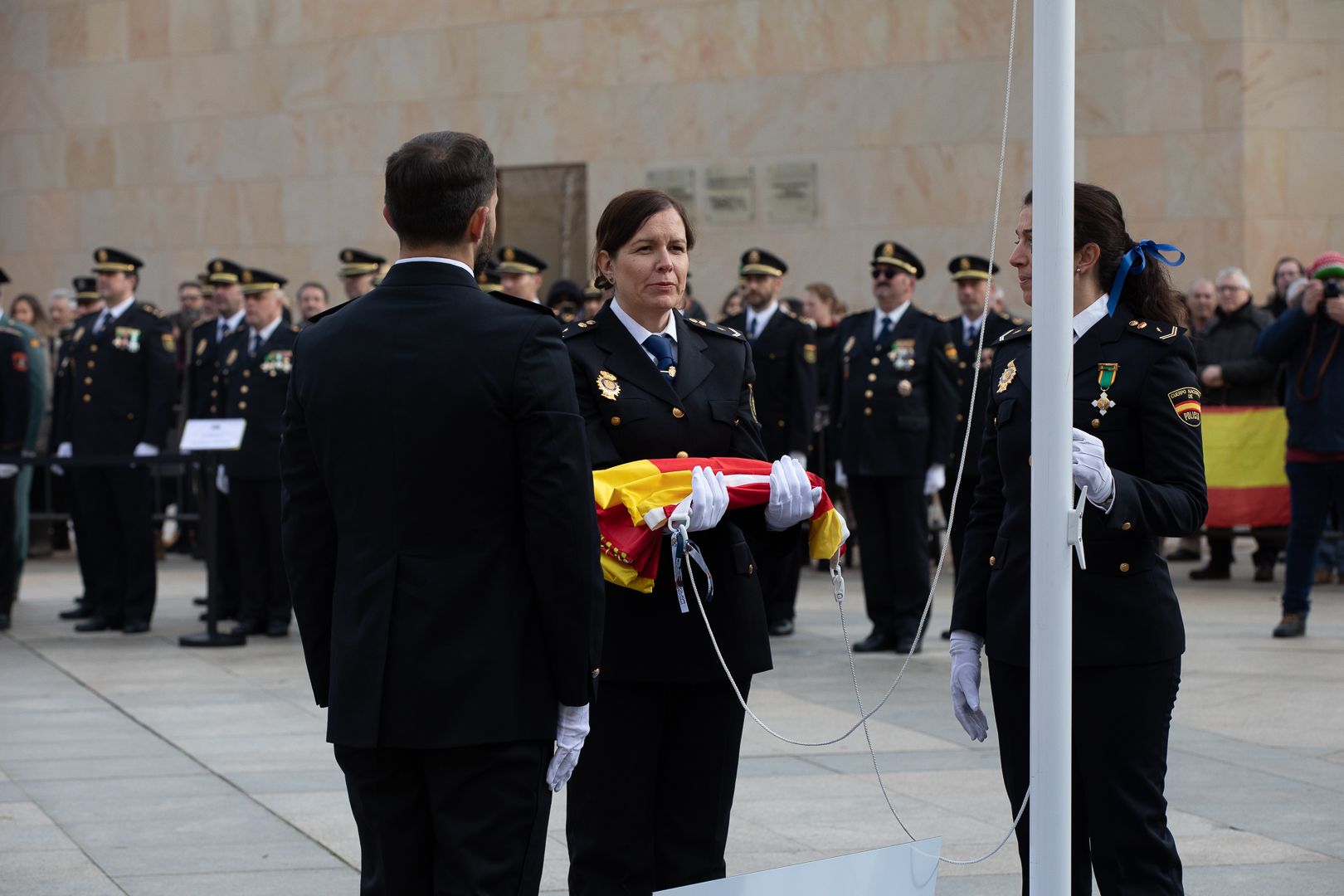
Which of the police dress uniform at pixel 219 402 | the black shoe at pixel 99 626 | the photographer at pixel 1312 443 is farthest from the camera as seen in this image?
the police dress uniform at pixel 219 402

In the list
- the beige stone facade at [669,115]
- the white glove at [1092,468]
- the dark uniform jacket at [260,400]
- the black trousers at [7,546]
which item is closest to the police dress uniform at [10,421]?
the black trousers at [7,546]

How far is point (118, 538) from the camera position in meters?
11.7

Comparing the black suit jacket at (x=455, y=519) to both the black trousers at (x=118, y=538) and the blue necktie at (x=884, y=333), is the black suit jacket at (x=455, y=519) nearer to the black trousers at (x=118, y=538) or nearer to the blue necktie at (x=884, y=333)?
the blue necktie at (x=884, y=333)

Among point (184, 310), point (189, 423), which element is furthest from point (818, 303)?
point (184, 310)

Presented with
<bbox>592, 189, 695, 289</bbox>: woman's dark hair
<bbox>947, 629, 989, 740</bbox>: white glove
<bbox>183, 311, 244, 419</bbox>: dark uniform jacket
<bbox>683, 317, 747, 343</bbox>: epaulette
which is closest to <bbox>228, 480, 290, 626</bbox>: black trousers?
<bbox>183, 311, 244, 419</bbox>: dark uniform jacket

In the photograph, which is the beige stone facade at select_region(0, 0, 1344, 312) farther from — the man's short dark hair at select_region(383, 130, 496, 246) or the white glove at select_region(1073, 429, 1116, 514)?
the man's short dark hair at select_region(383, 130, 496, 246)

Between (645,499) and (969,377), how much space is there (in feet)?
21.8

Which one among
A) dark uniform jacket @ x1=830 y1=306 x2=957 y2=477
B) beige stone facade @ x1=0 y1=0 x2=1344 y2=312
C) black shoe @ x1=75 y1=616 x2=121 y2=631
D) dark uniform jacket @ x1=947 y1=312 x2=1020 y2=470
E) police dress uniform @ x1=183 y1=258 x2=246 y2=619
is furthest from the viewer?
beige stone facade @ x1=0 y1=0 x2=1344 y2=312

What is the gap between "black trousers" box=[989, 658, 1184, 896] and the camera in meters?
3.81

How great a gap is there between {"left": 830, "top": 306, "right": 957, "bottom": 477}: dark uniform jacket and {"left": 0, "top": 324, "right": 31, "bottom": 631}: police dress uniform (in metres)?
5.20

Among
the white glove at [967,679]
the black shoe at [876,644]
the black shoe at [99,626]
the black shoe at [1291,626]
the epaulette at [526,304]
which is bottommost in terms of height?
the black shoe at [99,626]

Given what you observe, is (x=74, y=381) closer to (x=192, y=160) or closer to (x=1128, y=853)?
(x=1128, y=853)

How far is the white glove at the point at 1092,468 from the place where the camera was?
11.8ft

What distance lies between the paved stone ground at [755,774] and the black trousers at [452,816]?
2052 mm
